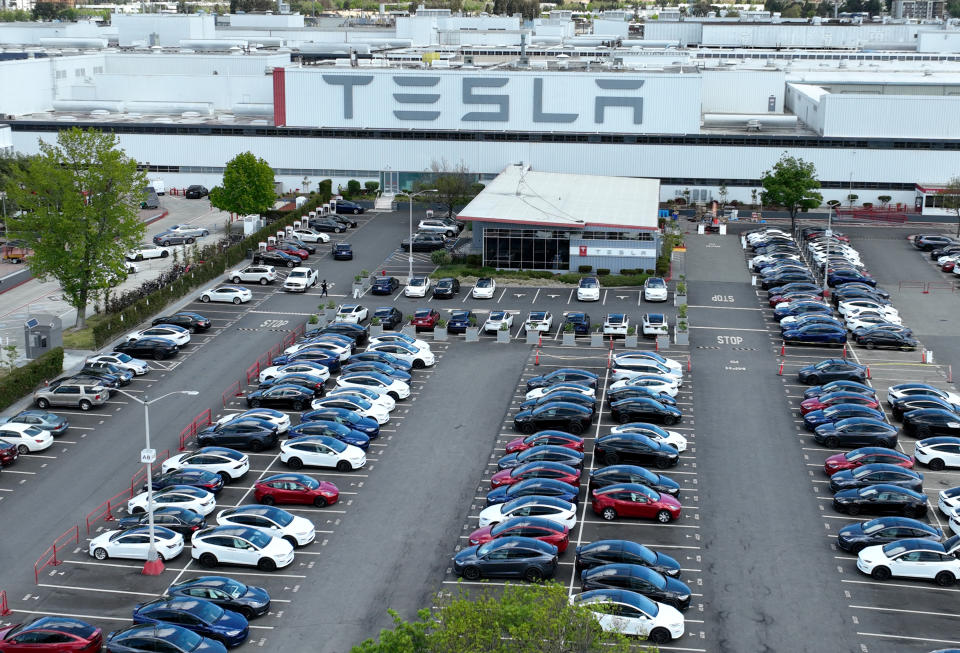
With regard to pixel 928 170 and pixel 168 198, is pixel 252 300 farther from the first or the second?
pixel 928 170

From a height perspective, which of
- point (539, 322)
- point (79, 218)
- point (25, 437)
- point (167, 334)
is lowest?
point (25, 437)

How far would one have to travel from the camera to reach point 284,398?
50.5m

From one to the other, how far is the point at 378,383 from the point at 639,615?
885 inches

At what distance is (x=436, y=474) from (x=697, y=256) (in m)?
42.3

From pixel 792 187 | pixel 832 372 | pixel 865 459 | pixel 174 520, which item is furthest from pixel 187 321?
pixel 792 187

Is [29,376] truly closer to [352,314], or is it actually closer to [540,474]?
[352,314]

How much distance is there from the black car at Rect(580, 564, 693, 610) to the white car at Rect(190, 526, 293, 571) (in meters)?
9.57

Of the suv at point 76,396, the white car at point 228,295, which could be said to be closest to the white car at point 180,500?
the suv at point 76,396

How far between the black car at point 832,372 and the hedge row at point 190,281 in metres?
34.9

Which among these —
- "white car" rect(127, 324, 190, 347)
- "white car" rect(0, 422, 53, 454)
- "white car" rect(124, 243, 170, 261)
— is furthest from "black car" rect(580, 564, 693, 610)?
"white car" rect(124, 243, 170, 261)

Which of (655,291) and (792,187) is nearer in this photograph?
(655,291)

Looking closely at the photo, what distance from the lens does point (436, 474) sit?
144 feet

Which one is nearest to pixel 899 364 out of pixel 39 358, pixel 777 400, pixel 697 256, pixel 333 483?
pixel 777 400

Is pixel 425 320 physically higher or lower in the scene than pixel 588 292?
lower
